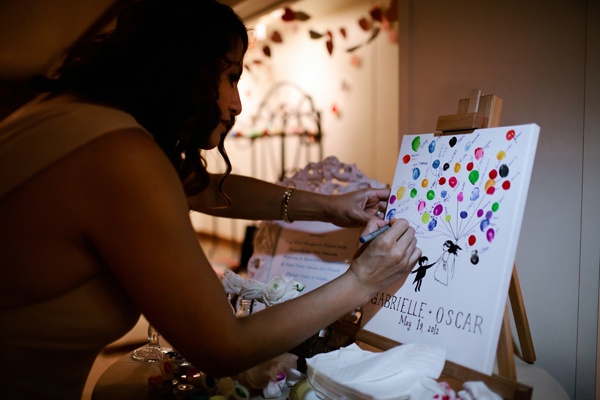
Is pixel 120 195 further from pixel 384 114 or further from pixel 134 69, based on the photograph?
pixel 384 114

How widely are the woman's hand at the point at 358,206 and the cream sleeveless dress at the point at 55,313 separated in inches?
25.3

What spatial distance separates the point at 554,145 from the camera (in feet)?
3.64

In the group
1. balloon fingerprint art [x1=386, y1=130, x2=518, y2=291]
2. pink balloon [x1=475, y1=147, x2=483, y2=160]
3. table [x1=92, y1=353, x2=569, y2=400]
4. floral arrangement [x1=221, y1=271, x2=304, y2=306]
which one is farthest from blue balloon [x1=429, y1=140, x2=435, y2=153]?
table [x1=92, y1=353, x2=569, y2=400]

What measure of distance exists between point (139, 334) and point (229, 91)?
2.45 m

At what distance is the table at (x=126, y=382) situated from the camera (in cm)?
89

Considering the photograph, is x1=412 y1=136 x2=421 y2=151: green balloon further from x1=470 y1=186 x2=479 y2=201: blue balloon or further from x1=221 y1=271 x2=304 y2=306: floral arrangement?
x1=221 y1=271 x2=304 y2=306: floral arrangement

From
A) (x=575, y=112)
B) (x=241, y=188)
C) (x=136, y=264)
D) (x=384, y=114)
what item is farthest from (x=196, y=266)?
(x=384, y=114)

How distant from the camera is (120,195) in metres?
0.58

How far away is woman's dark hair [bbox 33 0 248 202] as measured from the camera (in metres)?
0.75

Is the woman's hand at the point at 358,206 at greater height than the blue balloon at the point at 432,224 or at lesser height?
greater

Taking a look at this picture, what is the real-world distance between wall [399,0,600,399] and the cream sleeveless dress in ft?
3.59

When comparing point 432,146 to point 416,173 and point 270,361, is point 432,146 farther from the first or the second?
point 270,361

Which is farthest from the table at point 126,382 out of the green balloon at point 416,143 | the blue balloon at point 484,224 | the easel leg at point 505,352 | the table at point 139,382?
the green balloon at point 416,143

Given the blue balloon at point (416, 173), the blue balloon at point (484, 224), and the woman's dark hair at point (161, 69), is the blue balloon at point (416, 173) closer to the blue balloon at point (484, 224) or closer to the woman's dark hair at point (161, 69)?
the blue balloon at point (484, 224)
